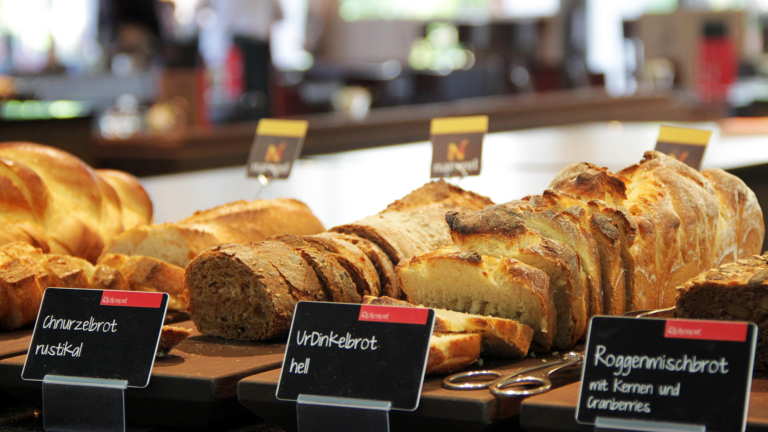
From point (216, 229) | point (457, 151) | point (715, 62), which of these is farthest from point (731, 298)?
point (715, 62)

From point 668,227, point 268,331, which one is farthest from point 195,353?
point 668,227

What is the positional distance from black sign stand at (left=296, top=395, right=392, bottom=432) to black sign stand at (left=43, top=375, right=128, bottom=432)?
28cm

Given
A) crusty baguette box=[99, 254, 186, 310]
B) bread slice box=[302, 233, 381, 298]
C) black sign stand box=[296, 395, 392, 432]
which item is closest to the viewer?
black sign stand box=[296, 395, 392, 432]

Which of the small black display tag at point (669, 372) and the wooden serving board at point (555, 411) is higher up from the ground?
the small black display tag at point (669, 372)

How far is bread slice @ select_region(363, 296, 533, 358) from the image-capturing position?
122cm

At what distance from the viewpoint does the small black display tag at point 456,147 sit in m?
1.94

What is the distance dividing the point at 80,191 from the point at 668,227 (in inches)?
50.2

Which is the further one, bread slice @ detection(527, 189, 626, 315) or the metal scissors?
bread slice @ detection(527, 189, 626, 315)

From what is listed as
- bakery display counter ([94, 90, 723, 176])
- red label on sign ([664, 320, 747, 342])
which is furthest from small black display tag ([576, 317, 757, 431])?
bakery display counter ([94, 90, 723, 176])

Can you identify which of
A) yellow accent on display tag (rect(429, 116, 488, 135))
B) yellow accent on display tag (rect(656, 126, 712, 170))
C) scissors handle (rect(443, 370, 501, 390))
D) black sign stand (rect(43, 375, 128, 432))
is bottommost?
black sign stand (rect(43, 375, 128, 432))

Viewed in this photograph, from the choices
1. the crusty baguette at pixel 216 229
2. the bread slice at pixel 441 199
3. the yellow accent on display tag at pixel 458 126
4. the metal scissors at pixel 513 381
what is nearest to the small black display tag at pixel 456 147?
the yellow accent on display tag at pixel 458 126

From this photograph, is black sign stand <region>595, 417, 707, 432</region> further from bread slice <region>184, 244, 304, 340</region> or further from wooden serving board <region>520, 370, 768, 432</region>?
bread slice <region>184, 244, 304, 340</region>

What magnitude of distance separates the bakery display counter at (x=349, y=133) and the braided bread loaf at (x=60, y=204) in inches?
102

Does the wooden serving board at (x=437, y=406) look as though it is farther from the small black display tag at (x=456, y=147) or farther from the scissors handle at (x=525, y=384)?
the small black display tag at (x=456, y=147)
